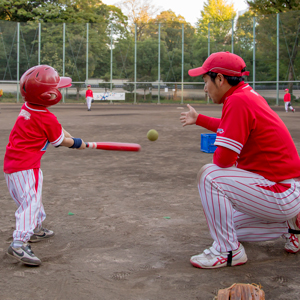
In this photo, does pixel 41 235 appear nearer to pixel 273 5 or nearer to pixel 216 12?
pixel 273 5

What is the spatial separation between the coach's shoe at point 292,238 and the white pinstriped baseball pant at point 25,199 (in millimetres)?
2328

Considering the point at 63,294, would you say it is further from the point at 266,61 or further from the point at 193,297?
the point at 266,61

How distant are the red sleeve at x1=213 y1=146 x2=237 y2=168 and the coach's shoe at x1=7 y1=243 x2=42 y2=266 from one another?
1749mm

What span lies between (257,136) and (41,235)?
237 centimetres

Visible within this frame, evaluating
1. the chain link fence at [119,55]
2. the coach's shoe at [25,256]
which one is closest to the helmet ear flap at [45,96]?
the coach's shoe at [25,256]

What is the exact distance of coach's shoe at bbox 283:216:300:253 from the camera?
342 cm

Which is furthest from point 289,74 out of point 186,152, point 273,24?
point 186,152

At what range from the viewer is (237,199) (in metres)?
3.13

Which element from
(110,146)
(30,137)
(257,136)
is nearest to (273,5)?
(110,146)

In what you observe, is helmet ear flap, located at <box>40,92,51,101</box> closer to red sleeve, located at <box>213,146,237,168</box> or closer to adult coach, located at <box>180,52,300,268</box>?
adult coach, located at <box>180,52,300,268</box>

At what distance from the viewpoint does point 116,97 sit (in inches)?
1662

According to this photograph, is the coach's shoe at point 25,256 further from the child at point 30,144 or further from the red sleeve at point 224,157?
the red sleeve at point 224,157

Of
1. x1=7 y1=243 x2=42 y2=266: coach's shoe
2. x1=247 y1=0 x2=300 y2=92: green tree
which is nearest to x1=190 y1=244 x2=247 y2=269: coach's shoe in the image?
x1=7 y1=243 x2=42 y2=266: coach's shoe

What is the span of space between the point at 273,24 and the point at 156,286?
41.2 m
